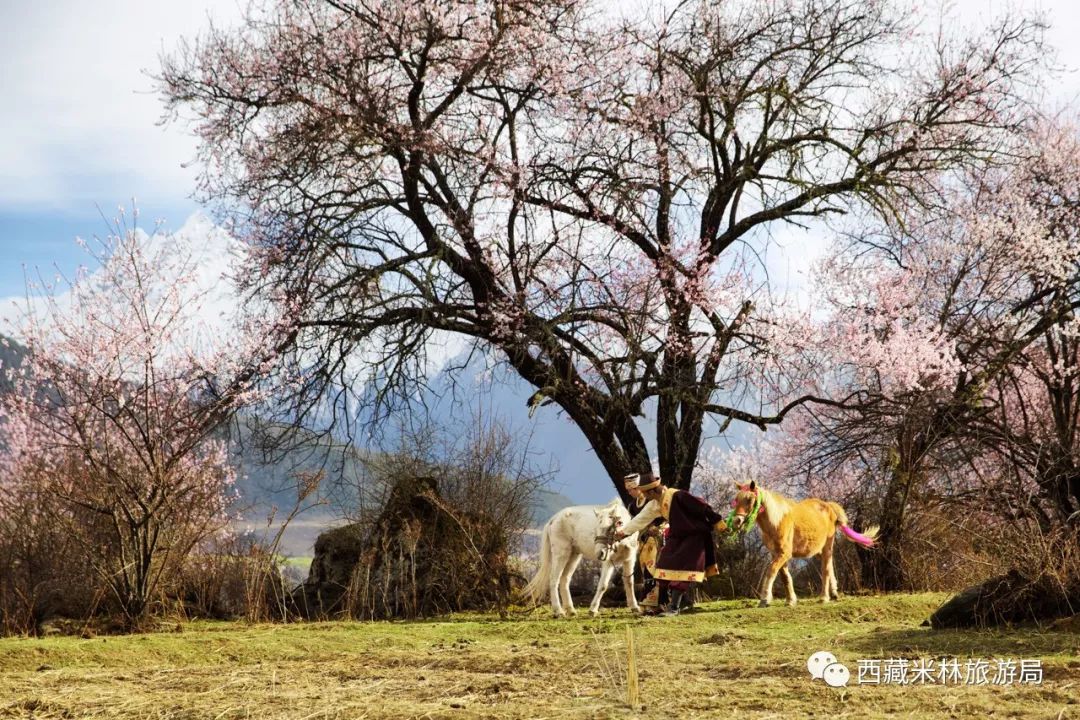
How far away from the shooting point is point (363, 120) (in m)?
14.7

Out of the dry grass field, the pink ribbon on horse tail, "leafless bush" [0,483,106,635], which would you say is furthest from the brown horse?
"leafless bush" [0,483,106,635]

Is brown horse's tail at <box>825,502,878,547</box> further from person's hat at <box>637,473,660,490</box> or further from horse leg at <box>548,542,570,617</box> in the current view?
horse leg at <box>548,542,570,617</box>

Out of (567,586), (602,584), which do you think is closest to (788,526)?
(602,584)

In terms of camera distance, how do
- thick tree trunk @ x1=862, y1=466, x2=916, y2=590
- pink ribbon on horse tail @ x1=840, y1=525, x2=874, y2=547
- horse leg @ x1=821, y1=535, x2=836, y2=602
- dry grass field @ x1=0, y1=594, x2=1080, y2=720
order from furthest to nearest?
1. thick tree trunk @ x1=862, y1=466, x2=916, y2=590
2. horse leg @ x1=821, y1=535, x2=836, y2=602
3. pink ribbon on horse tail @ x1=840, y1=525, x2=874, y2=547
4. dry grass field @ x1=0, y1=594, x2=1080, y2=720

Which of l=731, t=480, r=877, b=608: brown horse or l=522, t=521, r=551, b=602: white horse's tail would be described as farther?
l=522, t=521, r=551, b=602: white horse's tail

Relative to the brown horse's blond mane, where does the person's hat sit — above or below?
above

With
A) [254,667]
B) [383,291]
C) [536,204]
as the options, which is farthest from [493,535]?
[254,667]

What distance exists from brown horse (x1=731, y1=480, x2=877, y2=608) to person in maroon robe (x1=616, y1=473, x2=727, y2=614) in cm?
41

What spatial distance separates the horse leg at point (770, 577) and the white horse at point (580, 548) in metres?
1.40

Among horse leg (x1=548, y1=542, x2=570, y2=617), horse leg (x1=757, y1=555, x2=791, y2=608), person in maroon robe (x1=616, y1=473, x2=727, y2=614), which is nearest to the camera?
person in maroon robe (x1=616, y1=473, x2=727, y2=614)

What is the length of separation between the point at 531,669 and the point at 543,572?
184 inches

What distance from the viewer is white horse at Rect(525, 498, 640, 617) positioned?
12.9 metres

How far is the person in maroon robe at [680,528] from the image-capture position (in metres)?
12.7

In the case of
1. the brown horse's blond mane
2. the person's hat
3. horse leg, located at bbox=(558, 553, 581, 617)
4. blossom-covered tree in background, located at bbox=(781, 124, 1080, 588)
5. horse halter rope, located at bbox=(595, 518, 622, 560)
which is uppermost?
blossom-covered tree in background, located at bbox=(781, 124, 1080, 588)
